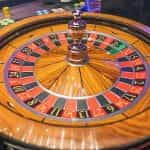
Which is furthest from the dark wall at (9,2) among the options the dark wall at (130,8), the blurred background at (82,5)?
the dark wall at (130,8)

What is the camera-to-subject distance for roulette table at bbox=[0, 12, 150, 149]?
1082 mm

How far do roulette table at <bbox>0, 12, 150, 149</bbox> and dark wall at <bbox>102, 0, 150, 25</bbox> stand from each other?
431 millimetres

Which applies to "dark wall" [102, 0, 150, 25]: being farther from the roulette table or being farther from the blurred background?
the roulette table

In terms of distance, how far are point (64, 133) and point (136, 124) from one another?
0.82 ft

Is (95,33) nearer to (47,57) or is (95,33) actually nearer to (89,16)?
(89,16)

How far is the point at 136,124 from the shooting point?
1.12m

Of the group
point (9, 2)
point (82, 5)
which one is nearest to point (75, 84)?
point (82, 5)

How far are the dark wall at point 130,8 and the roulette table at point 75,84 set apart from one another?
1.41 ft

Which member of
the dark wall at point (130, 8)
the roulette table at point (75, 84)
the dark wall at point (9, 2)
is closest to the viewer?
the roulette table at point (75, 84)

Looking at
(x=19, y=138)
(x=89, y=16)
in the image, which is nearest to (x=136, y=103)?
(x=19, y=138)

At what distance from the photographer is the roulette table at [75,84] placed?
1082 millimetres

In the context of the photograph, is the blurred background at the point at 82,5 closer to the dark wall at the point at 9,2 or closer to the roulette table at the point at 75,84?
the dark wall at the point at 9,2

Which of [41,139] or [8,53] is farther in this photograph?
Answer: [8,53]

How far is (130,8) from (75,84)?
3.51 ft
